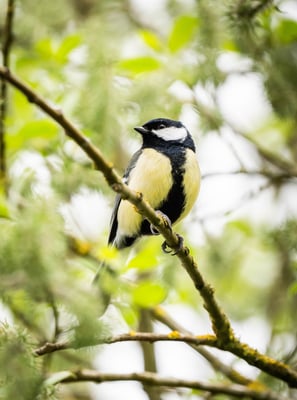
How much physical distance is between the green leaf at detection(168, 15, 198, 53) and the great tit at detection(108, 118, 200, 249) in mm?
390

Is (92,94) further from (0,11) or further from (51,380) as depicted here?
(51,380)

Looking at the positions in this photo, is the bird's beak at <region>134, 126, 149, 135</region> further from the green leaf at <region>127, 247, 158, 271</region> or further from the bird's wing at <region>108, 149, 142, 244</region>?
the green leaf at <region>127, 247, 158, 271</region>

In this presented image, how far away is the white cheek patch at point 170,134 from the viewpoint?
2967mm

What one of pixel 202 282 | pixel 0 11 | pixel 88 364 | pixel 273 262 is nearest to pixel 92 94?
pixel 0 11

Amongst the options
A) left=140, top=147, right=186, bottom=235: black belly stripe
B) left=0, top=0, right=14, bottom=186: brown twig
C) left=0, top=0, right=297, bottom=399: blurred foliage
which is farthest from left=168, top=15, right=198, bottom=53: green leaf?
left=0, top=0, right=14, bottom=186: brown twig

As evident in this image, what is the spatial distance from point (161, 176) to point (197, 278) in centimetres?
74

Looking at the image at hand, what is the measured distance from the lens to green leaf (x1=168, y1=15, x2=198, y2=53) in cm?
299

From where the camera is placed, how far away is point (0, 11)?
3375mm

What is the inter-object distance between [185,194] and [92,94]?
0.65 m

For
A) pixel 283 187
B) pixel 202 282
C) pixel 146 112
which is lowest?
pixel 202 282

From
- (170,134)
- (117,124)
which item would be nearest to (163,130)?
(170,134)

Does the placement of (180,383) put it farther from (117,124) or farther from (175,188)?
(117,124)

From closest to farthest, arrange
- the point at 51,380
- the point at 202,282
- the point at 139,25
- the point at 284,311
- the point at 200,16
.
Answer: the point at 51,380 < the point at 202,282 < the point at 200,16 < the point at 284,311 < the point at 139,25

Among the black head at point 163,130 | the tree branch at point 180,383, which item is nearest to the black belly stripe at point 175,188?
the black head at point 163,130
